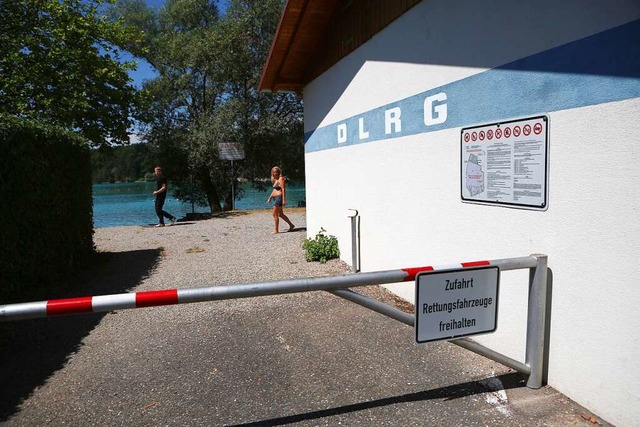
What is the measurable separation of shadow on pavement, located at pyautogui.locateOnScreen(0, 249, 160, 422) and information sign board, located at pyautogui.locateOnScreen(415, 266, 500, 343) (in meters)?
3.17

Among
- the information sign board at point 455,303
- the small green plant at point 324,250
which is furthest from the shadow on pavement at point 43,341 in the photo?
the information sign board at point 455,303

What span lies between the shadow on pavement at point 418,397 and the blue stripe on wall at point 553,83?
2138 millimetres

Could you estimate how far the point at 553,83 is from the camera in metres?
3.36

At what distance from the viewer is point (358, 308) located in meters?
5.70

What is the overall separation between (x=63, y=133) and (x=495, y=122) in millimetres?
6912

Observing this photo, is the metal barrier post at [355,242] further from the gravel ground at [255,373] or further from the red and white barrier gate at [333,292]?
the red and white barrier gate at [333,292]

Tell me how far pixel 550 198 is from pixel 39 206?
21.5 feet

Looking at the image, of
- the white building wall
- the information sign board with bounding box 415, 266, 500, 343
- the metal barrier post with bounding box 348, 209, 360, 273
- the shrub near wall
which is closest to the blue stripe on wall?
the white building wall

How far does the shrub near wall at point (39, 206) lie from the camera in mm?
5664

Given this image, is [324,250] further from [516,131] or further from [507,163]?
[516,131]

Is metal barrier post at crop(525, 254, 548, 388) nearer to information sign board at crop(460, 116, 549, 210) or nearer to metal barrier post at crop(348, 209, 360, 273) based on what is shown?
information sign board at crop(460, 116, 549, 210)

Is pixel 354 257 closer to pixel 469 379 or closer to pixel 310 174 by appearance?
pixel 310 174

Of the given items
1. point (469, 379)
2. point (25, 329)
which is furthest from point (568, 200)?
point (25, 329)

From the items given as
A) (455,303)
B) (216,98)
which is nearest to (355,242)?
(455,303)
